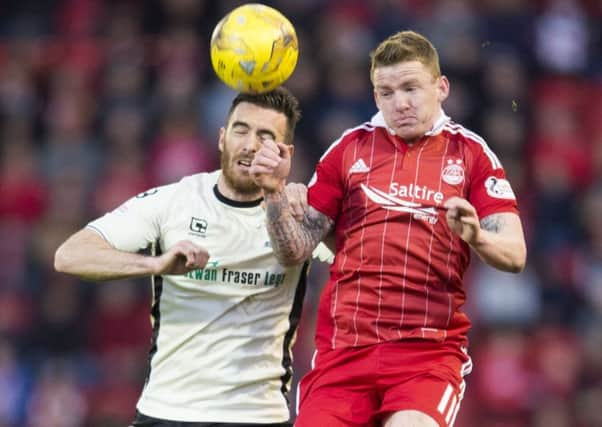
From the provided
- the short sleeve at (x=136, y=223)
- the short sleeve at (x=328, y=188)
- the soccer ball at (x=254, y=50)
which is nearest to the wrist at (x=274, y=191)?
the short sleeve at (x=328, y=188)

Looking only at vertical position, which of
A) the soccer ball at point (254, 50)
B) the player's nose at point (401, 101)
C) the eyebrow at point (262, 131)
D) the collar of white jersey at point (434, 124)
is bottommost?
the eyebrow at point (262, 131)

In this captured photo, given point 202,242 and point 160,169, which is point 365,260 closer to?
point 202,242

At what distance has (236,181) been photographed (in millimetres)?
6031

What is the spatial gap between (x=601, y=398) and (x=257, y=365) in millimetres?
5752

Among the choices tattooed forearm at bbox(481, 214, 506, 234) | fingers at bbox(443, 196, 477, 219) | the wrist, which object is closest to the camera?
fingers at bbox(443, 196, 477, 219)

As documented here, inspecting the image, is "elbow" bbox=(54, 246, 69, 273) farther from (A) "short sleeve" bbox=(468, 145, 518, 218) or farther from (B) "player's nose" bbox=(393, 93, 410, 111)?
(A) "short sleeve" bbox=(468, 145, 518, 218)

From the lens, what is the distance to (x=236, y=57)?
584cm

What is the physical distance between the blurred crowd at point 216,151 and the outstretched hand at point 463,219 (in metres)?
5.57

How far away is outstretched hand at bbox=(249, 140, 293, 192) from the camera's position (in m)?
5.39

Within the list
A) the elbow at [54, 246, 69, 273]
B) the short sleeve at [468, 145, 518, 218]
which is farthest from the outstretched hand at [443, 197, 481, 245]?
the elbow at [54, 246, 69, 273]

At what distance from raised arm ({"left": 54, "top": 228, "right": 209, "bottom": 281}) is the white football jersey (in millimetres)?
101

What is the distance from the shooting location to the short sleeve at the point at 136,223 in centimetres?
588

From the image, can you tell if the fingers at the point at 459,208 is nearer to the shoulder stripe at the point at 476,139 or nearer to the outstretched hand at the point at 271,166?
the shoulder stripe at the point at 476,139

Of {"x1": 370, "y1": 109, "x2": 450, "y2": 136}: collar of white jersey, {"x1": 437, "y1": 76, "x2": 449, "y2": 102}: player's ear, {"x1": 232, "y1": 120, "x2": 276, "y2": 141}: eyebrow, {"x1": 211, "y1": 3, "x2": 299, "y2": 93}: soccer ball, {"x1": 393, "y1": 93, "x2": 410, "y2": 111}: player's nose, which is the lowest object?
{"x1": 232, "y1": 120, "x2": 276, "y2": 141}: eyebrow
